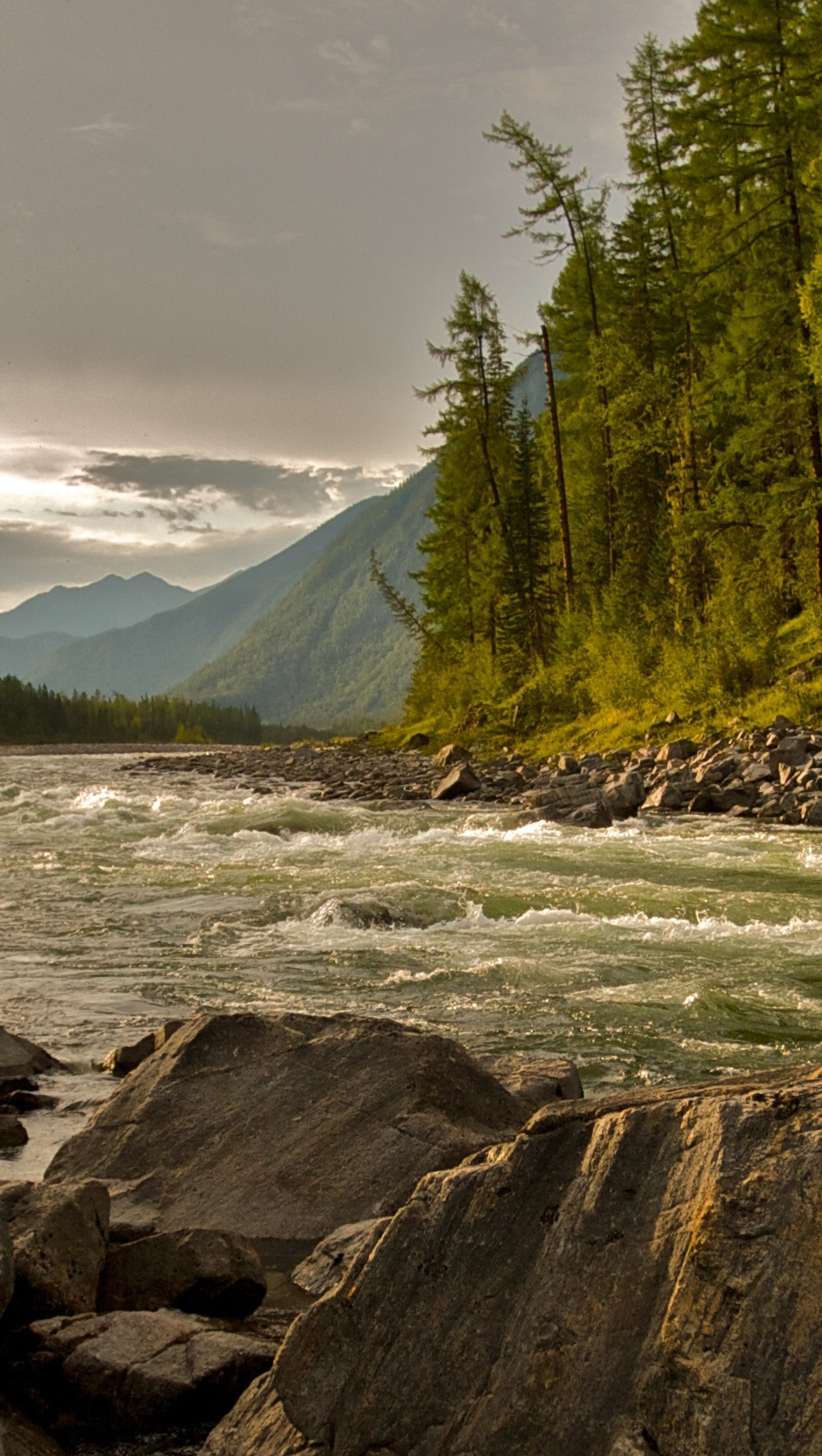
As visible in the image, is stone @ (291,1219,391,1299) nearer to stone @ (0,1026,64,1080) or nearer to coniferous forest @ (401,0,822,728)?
stone @ (0,1026,64,1080)

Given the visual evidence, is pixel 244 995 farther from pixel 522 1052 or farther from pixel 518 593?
pixel 518 593

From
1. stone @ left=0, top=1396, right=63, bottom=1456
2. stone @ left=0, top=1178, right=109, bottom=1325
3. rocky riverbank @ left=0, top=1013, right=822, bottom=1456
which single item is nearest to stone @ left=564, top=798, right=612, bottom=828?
rocky riverbank @ left=0, top=1013, right=822, bottom=1456

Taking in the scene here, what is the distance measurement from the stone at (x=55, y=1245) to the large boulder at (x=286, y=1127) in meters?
0.39

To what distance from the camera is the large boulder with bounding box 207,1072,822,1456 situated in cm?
289

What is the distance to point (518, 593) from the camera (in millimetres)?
44219

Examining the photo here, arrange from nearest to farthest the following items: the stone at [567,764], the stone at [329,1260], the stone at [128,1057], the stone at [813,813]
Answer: the stone at [329,1260] < the stone at [128,1057] < the stone at [813,813] < the stone at [567,764]

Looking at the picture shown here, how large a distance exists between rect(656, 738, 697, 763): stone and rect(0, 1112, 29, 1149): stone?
17939 mm

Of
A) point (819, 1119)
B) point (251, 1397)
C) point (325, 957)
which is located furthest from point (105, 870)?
point (819, 1119)

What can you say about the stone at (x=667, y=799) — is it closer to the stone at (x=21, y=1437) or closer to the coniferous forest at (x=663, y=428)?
the coniferous forest at (x=663, y=428)

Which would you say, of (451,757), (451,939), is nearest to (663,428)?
(451,757)

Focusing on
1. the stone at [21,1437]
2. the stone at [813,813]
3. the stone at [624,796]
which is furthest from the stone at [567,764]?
the stone at [21,1437]

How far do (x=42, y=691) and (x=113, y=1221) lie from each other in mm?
168822

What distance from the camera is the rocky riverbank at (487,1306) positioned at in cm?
295

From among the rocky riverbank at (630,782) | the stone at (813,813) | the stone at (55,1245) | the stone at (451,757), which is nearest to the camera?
the stone at (55,1245)
